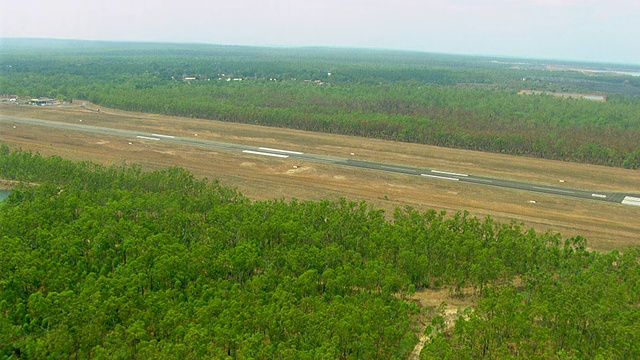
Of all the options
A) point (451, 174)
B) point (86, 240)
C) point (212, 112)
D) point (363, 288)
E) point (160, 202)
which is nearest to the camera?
point (363, 288)

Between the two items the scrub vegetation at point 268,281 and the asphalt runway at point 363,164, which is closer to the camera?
the scrub vegetation at point 268,281

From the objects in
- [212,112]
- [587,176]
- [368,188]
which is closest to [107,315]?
[368,188]

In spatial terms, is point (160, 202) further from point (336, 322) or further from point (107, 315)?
point (336, 322)

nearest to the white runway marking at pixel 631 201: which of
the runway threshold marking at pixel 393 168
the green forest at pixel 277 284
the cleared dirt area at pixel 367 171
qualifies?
the cleared dirt area at pixel 367 171

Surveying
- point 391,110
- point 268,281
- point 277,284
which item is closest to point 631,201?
point 277,284

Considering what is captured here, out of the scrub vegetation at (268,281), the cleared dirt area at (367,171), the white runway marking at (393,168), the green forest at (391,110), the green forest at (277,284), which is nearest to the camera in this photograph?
the green forest at (277,284)

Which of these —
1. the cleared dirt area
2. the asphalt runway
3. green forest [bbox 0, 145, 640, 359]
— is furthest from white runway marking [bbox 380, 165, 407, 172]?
green forest [bbox 0, 145, 640, 359]

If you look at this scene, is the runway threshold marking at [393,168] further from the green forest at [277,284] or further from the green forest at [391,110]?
the green forest at [277,284]
